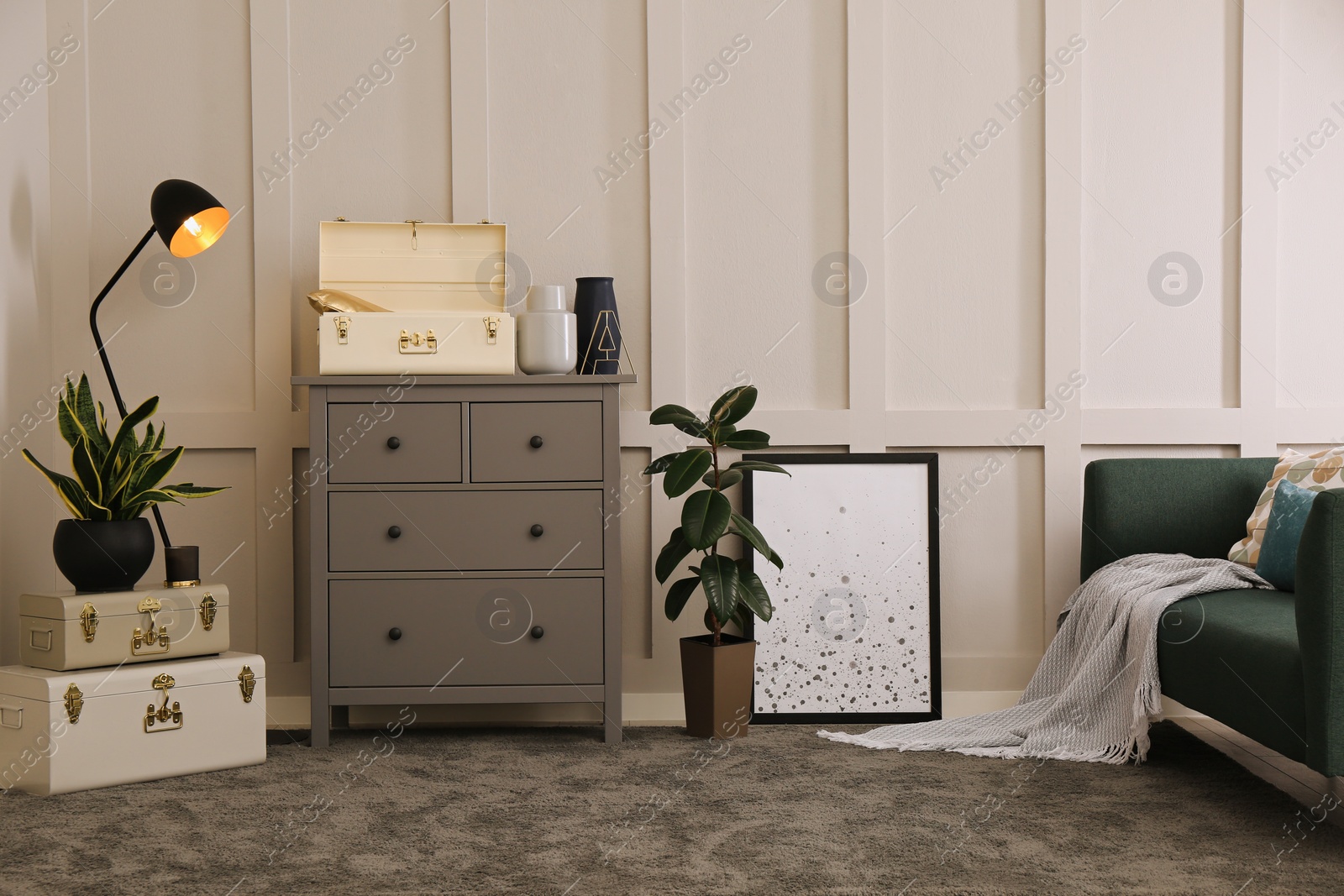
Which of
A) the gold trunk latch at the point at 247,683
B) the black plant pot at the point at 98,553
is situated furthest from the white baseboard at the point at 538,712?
the black plant pot at the point at 98,553

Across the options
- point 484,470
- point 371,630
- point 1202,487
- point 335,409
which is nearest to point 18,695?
point 371,630

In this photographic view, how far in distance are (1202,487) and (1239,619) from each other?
84 centimetres

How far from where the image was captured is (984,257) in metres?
3.32

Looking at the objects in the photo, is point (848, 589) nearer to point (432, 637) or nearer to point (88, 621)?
point (432, 637)

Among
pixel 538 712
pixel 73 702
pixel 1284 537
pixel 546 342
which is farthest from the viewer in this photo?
pixel 538 712

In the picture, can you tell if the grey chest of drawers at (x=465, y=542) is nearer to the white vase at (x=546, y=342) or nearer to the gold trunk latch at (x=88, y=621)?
the white vase at (x=546, y=342)

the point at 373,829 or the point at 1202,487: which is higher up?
the point at 1202,487

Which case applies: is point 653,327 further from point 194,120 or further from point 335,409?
point 194,120

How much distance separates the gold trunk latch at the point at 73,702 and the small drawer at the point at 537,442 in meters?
1.12

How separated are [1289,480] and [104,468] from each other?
132 inches

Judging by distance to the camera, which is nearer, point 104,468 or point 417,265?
point 104,468

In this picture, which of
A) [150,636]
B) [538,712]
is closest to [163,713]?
[150,636]

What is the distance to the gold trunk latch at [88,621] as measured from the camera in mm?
Answer: 2502

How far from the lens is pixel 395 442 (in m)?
2.84
